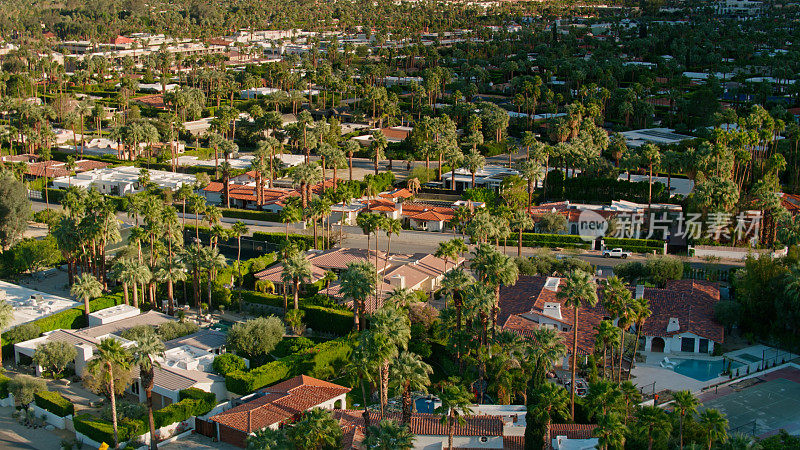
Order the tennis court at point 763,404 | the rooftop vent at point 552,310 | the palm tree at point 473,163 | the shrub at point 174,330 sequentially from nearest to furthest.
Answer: the tennis court at point 763,404 < the shrub at point 174,330 < the rooftop vent at point 552,310 < the palm tree at point 473,163

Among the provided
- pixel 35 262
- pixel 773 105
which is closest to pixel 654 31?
pixel 773 105

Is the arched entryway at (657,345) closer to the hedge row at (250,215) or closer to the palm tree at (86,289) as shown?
the palm tree at (86,289)

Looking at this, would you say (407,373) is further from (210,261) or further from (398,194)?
(398,194)

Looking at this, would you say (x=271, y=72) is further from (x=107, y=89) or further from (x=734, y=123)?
(x=734, y=123)

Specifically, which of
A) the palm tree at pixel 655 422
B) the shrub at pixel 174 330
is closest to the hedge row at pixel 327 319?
the shrub at pixel 174 330

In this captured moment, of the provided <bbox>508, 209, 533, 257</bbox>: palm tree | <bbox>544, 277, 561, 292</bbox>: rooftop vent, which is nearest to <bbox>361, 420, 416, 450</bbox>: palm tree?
<bbox>544, 277, 561, 292</bbox>: rooftop vent
